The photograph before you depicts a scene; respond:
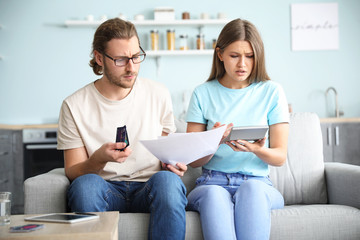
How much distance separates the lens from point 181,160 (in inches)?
68.4

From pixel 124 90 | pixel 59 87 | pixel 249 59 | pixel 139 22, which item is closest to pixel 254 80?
pixel 249 59

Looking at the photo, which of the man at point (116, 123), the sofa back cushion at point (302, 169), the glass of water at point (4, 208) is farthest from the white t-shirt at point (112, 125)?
the sofa back cushion at point (302, 169)

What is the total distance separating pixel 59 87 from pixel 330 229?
363cm

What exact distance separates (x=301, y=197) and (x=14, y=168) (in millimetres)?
2912

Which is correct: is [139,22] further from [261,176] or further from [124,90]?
[261,176]

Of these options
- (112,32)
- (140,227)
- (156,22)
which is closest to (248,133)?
(140,227)

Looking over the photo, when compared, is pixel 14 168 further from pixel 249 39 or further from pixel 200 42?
pixel 249 39

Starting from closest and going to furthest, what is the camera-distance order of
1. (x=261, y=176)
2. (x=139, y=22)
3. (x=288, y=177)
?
(x=261, y=176) < (x=288, y=177) < (x=139, y=22)

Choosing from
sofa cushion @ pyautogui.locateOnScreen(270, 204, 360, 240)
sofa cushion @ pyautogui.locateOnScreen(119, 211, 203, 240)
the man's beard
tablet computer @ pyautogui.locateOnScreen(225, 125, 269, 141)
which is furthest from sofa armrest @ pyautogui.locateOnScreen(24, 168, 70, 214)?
sofa cushion @ pyautogui.locateOnScreen(270, 204, 360, 240)

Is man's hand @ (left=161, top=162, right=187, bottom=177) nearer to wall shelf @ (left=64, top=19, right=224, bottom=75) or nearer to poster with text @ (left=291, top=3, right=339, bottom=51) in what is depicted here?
wall shelf @ (left=64, top=19, right=224, bottom=75)

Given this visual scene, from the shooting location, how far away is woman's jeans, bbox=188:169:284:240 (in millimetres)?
1555

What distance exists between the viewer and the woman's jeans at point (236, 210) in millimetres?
1555

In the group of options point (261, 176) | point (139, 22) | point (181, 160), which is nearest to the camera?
point (181, 160)

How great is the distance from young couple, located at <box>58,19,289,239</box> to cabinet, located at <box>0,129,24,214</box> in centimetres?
235
